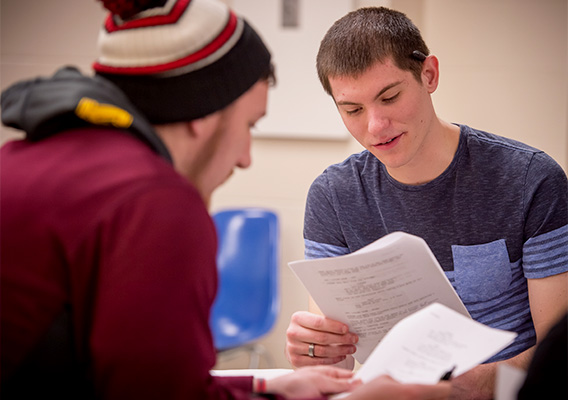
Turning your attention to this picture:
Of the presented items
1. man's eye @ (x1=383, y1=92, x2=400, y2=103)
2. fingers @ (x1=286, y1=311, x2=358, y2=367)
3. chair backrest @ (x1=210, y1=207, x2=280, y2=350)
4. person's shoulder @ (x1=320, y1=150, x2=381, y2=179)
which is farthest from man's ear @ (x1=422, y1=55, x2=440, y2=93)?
chair backrest @ (x1=210, y1=207, x2=280, y2=350)

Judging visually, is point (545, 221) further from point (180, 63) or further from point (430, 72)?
point (180, 63)

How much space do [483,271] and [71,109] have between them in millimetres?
1104

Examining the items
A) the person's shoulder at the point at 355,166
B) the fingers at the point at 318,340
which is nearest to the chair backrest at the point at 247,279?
the person's shoulder at the point at 355,166

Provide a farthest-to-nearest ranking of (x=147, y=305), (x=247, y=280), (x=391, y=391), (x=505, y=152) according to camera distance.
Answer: (x=247, y=280) → (x=505, y=152) → (x=391, y=391) → (x=147, y=305)

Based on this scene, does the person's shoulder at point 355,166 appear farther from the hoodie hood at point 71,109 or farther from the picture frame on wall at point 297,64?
the picture frame on wall at point 297,64

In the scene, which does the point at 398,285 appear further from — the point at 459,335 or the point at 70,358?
the point at 70,358

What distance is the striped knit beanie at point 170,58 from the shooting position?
90 cm

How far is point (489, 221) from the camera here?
1510mm

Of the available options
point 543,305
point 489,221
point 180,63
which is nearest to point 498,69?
point 489,221

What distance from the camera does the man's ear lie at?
5.14 ft

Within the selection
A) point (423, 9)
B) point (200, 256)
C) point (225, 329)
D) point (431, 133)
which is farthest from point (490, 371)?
point (423, 9)

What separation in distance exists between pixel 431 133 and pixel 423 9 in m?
1.59

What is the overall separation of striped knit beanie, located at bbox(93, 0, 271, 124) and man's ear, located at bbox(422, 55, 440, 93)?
771 mm

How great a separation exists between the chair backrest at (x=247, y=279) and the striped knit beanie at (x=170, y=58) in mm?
1813
